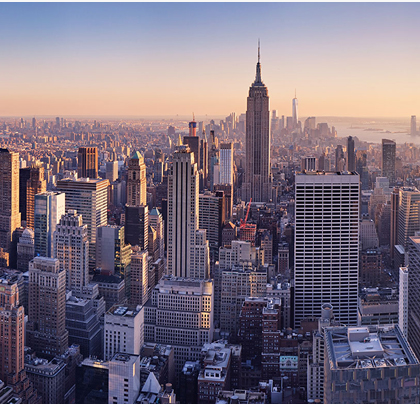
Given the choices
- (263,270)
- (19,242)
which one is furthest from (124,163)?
(263,270)

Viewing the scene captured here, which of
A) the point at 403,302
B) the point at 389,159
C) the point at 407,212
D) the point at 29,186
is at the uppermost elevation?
the point at 389,159

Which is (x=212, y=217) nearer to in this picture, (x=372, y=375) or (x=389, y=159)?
(x=389, y=159)

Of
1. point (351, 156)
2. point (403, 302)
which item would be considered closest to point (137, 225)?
point (351, 156)

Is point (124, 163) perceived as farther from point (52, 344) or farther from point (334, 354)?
point (334, 354)

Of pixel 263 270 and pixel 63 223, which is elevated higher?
pixel 63 223

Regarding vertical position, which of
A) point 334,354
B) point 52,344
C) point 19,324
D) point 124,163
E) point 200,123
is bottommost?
point 52,344

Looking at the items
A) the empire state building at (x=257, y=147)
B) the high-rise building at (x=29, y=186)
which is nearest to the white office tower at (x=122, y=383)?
the high-rise building at (x=29, y=186)

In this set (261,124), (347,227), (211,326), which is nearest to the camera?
(211,326)
